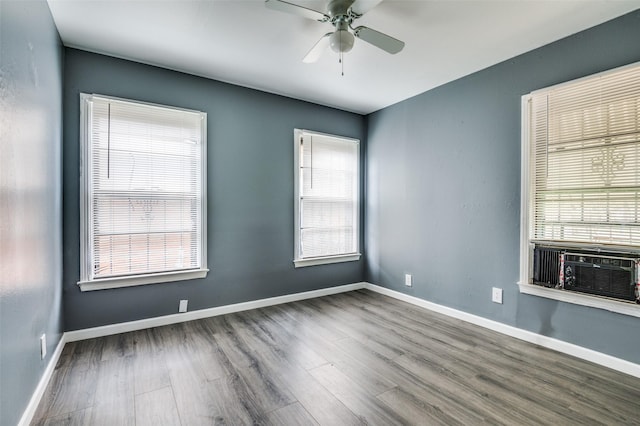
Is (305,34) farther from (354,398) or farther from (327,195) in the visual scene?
(354,398)

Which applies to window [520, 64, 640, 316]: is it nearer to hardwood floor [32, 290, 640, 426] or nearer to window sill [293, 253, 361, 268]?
hardwood floor [32, 290, 640, 426]

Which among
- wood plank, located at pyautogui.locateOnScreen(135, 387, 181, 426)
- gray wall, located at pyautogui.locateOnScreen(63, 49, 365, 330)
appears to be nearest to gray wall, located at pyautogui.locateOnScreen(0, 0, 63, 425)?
gray wall, located at pyautogui.locateOnScreen(63, 49, 365, 330)

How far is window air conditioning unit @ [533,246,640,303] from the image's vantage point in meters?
2.19

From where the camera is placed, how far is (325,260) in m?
4.15

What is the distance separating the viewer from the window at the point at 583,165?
2.20m

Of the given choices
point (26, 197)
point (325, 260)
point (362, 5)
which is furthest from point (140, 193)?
point (362, 5)

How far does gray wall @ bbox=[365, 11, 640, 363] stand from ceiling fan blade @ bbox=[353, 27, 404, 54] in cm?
143

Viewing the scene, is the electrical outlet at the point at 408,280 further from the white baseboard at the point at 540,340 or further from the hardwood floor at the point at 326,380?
the hardwood floor at the point at 326,380

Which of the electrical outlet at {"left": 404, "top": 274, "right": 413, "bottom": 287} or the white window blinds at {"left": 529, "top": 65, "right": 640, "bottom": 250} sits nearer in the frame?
the white window blinds at {"left": 529, "top": 65, "right": 640, "bottom": 250}

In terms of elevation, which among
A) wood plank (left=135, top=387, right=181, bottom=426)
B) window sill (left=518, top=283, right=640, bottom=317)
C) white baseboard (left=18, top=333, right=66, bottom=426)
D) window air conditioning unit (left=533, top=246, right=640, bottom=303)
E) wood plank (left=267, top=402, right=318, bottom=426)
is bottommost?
wood plank (left=135, top=387, right=181, bottom=426)

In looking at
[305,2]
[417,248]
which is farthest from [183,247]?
[417,248]

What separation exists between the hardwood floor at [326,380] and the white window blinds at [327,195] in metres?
1.36

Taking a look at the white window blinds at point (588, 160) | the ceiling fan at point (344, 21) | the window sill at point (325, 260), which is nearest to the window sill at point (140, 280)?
the window sill at point (325, 260)

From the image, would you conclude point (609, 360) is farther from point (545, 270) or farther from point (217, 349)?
point (217, 349)
